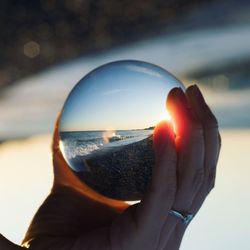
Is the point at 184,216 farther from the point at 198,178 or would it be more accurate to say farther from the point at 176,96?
the point at 176,96

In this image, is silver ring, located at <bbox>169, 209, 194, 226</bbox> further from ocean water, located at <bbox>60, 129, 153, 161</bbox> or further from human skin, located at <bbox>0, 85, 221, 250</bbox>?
ocean water, located at <bbox>60, 129, 153, 161</bbox>

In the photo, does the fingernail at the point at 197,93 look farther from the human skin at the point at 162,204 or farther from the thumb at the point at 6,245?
the thumb at the point at 6,245

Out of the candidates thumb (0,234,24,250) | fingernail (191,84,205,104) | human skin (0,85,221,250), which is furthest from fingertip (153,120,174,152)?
thumb (0,234,24,250)

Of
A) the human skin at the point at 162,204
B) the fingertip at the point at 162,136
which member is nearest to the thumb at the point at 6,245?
the human skin at the point at 162,204

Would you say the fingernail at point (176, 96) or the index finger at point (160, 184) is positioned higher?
the fingernail at point (176, 96)

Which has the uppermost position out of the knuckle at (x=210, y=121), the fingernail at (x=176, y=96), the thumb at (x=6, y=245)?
the fingernail at (x=176, y=96)

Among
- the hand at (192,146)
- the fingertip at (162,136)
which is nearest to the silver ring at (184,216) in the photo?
the hand at (192,146)
